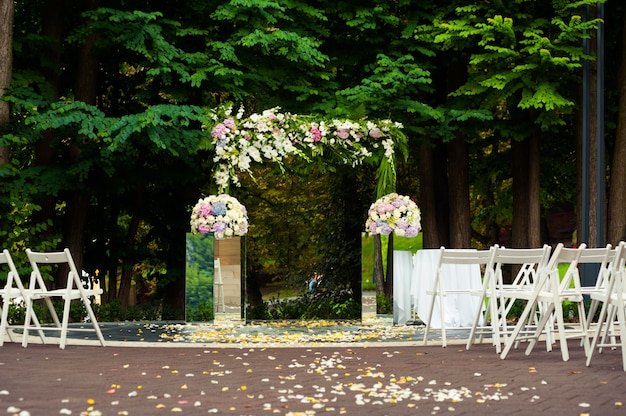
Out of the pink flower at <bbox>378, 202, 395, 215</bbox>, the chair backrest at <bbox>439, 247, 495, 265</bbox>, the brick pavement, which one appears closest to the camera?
the brick pavement

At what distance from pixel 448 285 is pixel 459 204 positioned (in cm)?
529

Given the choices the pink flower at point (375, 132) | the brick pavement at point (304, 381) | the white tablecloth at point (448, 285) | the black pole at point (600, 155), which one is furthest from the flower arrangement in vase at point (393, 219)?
the black pole at point (600, 155)

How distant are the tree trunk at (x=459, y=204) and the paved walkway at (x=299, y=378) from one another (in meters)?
6.43

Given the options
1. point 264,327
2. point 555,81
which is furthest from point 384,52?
point 264,327

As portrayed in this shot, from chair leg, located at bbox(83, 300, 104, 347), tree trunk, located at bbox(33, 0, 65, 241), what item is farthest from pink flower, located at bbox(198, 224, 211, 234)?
tree trunk, located at bbox(33, 0, 65, 241)

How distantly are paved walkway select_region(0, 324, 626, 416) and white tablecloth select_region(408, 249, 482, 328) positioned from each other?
4.11 ft

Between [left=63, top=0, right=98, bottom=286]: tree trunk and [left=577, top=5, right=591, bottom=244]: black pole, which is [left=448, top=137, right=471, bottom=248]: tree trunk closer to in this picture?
[left=577, top=5, right=591, bottom=244]: black pole

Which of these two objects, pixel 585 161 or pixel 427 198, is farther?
pixel 427 198

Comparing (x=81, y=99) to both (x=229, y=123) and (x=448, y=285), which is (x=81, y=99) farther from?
(x=448, y=285)

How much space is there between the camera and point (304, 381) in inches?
350

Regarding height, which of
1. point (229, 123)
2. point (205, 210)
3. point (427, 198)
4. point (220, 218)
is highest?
point (229, 123)

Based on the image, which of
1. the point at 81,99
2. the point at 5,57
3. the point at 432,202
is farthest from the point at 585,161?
the point at 5,57

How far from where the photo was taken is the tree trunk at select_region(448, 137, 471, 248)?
1922cm

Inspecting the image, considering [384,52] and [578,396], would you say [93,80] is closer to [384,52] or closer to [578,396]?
[384,52]
